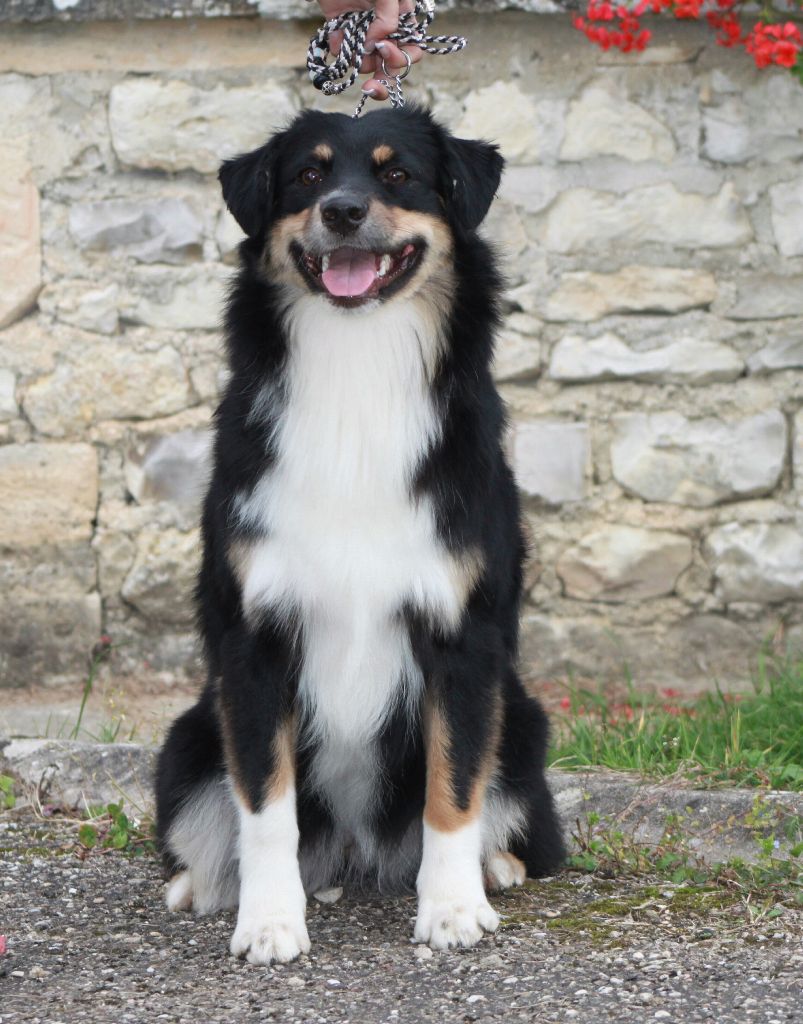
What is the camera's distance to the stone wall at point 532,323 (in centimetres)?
460

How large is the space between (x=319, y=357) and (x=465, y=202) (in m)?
0.44

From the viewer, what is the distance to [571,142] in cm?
463

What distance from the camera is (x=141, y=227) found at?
463cm

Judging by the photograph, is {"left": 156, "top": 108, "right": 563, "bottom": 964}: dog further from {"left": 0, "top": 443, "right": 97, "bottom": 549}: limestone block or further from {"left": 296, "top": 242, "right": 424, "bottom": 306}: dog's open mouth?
{"left": 0, "top": 443, "right": 97, "bottom": 549}: limestone block

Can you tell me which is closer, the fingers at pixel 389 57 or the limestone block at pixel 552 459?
the fingers at pixel 389 57

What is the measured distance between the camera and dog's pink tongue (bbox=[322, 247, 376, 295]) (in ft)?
9.27

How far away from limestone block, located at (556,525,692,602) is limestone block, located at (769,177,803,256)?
40.1 inches

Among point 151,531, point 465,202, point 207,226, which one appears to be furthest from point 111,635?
point 465,202

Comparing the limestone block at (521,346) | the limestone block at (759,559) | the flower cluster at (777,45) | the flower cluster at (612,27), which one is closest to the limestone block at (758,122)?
the flower cluster at (777,45)

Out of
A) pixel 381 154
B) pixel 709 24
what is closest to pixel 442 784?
pixel 381 154

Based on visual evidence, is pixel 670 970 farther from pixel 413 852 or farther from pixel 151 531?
pixel 151 531

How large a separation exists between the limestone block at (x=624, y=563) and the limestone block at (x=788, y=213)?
102 centimetres

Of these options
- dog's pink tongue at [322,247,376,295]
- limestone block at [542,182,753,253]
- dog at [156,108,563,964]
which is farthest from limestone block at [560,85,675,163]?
dog's pink tongue at [322,247,376,295]

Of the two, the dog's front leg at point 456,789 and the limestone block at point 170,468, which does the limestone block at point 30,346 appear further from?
the dog's front leg at point 456,789
